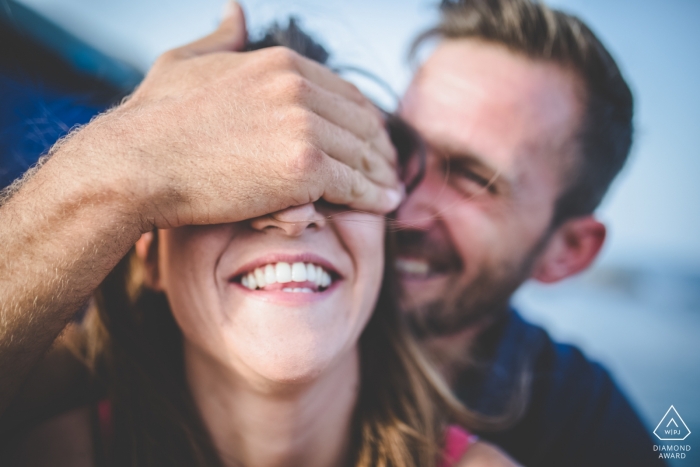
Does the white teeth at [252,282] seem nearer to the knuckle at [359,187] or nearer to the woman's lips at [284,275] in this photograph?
the woman's lips at [284,275]

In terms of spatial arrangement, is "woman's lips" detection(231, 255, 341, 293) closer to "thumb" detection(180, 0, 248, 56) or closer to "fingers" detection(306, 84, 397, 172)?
"fingers" detection(306, 84, 397, 172)

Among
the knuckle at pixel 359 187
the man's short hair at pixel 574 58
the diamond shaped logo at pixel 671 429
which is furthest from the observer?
the man's short hair at pixel 574 58

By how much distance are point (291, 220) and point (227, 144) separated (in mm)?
262

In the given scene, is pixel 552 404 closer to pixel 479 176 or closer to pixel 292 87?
pixel 479 176

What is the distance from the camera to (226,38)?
151 centimetres

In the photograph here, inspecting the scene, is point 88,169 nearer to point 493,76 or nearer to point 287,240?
point 287,240

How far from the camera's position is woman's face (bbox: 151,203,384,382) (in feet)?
3.83

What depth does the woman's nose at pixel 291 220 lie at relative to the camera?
45.6 inches

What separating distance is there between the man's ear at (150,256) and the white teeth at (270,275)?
472 millimetres

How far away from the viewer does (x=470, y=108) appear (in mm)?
2254

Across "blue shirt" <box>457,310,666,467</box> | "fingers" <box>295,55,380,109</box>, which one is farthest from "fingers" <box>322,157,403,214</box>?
"blue shirt" <box>457,310,666,467</box>

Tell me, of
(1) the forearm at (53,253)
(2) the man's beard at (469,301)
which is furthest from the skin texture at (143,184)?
(2) the man's beard at (469,301)

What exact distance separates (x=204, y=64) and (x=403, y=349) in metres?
1.36

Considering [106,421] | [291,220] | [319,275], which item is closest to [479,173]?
[319,275]
